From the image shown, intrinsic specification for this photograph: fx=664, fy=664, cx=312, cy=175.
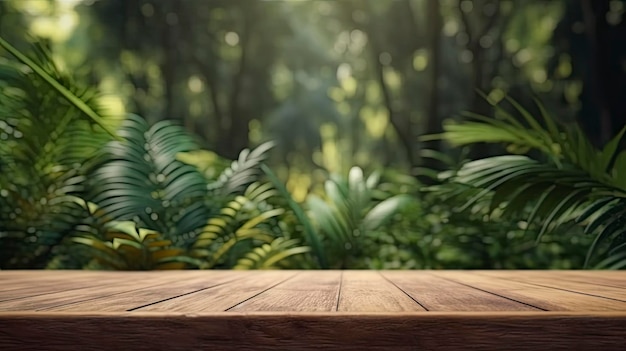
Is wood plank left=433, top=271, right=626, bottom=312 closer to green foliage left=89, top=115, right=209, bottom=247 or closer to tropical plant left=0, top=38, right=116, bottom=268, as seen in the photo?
green foliage left=89, top=115, right=209, bottom=247

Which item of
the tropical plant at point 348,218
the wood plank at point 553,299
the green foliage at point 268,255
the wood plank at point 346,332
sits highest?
the tropical plant at point 348,218

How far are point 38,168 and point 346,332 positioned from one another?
101 inches

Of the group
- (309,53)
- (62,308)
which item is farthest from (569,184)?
(309,53)

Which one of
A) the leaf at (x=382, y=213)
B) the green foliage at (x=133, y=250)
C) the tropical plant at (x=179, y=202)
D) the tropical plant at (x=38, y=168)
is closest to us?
the green foliage at (x=133, y=250)

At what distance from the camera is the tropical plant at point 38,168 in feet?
9.76

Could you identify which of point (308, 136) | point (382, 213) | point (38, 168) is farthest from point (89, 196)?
point (308, 136)

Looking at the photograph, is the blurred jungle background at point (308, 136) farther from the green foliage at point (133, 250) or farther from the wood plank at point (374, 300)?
the wood plank at point (374, 300)

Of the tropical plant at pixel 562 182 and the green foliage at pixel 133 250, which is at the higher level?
the tropical plant at pixel 562 182

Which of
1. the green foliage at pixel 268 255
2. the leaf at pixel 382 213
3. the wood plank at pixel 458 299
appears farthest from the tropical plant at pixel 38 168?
the wood plank at pixel 458 299

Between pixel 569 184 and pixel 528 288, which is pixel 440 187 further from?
pixel 528 288

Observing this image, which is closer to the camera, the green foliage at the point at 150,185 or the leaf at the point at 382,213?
the green foliage at the point at 150,185

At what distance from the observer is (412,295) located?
1108 millimetres

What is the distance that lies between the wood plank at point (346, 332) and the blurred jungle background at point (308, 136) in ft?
4.00

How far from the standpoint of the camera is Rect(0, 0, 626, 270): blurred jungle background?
103 inches
